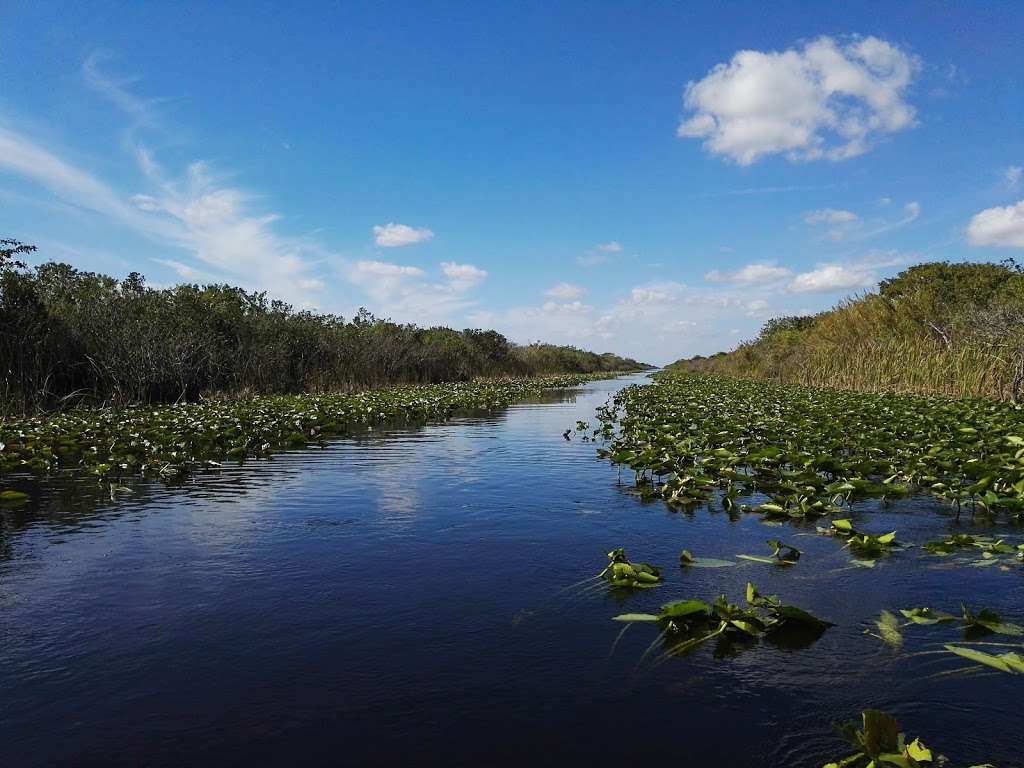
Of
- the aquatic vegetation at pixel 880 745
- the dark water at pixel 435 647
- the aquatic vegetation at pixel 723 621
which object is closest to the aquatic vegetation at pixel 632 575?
the dark water at pixel 435 647

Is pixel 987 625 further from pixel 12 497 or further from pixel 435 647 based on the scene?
pixel 12 497

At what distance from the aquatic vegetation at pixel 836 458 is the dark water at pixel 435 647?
1.49 feet

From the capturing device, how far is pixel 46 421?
14.4m

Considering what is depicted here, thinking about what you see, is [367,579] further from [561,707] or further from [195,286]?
[195,286]

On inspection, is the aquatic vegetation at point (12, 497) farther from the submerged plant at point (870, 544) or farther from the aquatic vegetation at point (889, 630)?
the submerged plant at point (870, 544)

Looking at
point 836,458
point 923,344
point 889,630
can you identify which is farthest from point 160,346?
point 923,344

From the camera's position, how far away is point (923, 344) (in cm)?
2298

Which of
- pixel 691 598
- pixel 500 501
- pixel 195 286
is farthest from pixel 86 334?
pixel 691 598

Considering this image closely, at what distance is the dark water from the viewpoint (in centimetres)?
293

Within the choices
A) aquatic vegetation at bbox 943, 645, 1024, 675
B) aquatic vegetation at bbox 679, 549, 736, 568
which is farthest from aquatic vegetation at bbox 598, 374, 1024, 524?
aquatic vegetation at bbox 943, 645, 1024, 675

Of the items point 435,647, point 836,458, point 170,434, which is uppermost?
point 170,434

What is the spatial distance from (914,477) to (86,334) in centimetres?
2105

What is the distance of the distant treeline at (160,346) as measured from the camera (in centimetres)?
1692

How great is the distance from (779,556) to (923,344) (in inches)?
852
